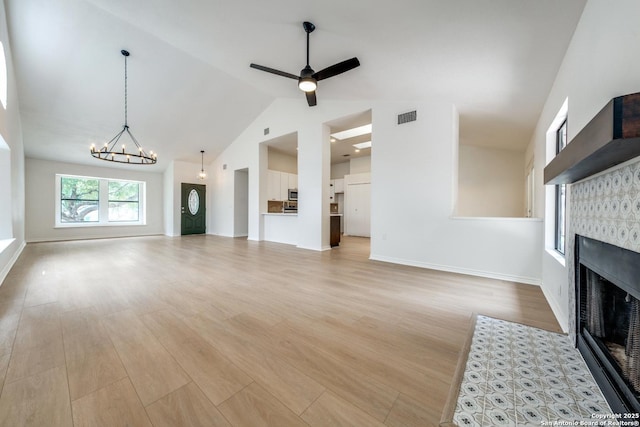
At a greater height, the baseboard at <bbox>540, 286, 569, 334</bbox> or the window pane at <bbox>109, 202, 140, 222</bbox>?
the window pane at <bbox>109, 202, 140, 222</bbox>

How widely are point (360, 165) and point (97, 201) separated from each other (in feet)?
30.2

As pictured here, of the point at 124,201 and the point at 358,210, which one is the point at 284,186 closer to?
the point at 358,210

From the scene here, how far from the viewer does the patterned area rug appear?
1.16 meters

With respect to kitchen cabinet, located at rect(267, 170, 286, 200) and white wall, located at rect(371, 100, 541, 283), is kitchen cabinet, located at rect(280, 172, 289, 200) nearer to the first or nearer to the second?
kitchen cabinet, located at rect(267, 170, 286, 200)

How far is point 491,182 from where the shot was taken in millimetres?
6137

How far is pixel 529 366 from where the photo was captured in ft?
5.06

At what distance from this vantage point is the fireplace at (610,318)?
1111 millimetres

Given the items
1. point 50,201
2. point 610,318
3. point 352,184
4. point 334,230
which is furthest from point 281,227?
point 50,201

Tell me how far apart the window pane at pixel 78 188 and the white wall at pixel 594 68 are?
37.3 feet

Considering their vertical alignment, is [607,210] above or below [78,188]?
below

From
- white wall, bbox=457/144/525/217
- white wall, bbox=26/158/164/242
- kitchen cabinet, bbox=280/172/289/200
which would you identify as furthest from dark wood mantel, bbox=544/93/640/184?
white wall, bbox=26/158/164/242

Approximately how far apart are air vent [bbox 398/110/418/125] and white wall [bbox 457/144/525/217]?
9.47 ft

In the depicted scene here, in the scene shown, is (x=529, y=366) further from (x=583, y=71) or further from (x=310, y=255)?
(x=310, y=255)

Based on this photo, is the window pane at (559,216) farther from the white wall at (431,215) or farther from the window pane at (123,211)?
the window pane at (123,211)
